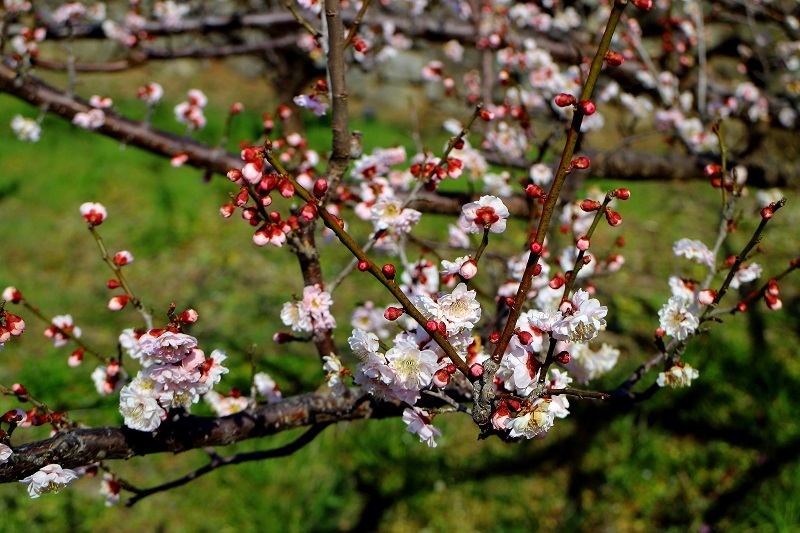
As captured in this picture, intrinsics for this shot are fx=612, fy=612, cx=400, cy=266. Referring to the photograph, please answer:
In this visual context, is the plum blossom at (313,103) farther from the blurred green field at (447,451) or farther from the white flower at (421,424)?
the blurred green field at (447,451)

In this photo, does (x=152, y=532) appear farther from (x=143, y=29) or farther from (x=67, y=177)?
(x=67, y=177)

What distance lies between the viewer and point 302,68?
668 centimetres

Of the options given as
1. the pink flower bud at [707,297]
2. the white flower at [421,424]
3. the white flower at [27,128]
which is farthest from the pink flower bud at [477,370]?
the white flower at [27,128]

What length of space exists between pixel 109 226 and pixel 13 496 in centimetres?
308

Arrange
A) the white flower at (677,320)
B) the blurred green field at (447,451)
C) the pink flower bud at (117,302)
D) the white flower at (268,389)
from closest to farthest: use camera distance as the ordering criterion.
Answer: the white flower at (677,320) → the pink flower bud at (117,302) → the white flower at (268,389) → the blurred green field at (447,451)

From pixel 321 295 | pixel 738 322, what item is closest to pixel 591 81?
pixel 321 295

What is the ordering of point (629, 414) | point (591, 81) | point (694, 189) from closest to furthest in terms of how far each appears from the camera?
1. point (591, 81)
2. point (629, 414)
3. point (694, 189)

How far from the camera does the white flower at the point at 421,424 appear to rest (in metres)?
1.17

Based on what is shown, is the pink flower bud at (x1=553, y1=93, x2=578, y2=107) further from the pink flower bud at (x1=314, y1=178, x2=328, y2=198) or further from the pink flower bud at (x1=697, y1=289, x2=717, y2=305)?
the pink flower bud at (x1=697, y1=289, x2=717, y2=305)

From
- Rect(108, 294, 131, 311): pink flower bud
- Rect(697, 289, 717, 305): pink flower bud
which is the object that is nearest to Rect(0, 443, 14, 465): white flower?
Rect(108, 294, 131, 311): pink flower bud

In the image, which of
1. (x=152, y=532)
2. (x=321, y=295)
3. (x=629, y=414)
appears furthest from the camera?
(x=629, y=414)

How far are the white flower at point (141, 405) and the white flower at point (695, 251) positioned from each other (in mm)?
1251

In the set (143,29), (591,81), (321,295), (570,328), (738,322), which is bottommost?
(738,322)

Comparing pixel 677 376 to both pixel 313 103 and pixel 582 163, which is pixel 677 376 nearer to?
pixel 582 163
